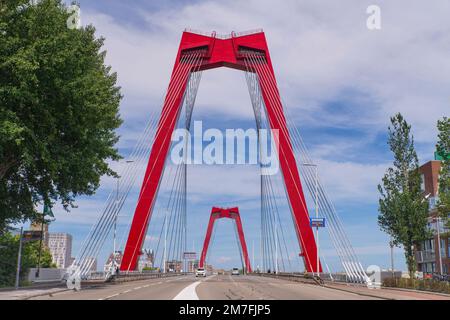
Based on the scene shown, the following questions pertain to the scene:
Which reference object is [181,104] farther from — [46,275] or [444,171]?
[444,171]

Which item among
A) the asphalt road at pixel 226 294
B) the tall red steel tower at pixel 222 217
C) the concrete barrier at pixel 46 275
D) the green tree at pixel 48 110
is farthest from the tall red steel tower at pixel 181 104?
the tall red steel tower at pixel 222 217

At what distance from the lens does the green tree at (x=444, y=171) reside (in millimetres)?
33763

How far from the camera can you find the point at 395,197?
1623 inches

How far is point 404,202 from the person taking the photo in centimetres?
4025

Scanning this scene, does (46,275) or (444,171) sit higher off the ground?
(444,171)

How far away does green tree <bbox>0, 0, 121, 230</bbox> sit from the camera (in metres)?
23.3

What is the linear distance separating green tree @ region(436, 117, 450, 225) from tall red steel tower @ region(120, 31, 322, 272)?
10384 millimetres

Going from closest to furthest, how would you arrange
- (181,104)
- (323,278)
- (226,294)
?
(226,294), (323,278), (181,104)

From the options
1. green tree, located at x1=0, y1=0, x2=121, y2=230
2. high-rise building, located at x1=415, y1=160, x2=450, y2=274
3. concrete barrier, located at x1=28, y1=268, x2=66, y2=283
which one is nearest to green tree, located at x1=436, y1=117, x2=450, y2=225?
green tree, located at x1=0, y1=0, x2=121, y2=230

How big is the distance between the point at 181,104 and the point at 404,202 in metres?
21.3

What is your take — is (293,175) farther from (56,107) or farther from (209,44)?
(56,107)

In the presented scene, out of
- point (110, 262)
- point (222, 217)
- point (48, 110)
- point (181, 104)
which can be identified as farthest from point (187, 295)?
point (222, 217)
